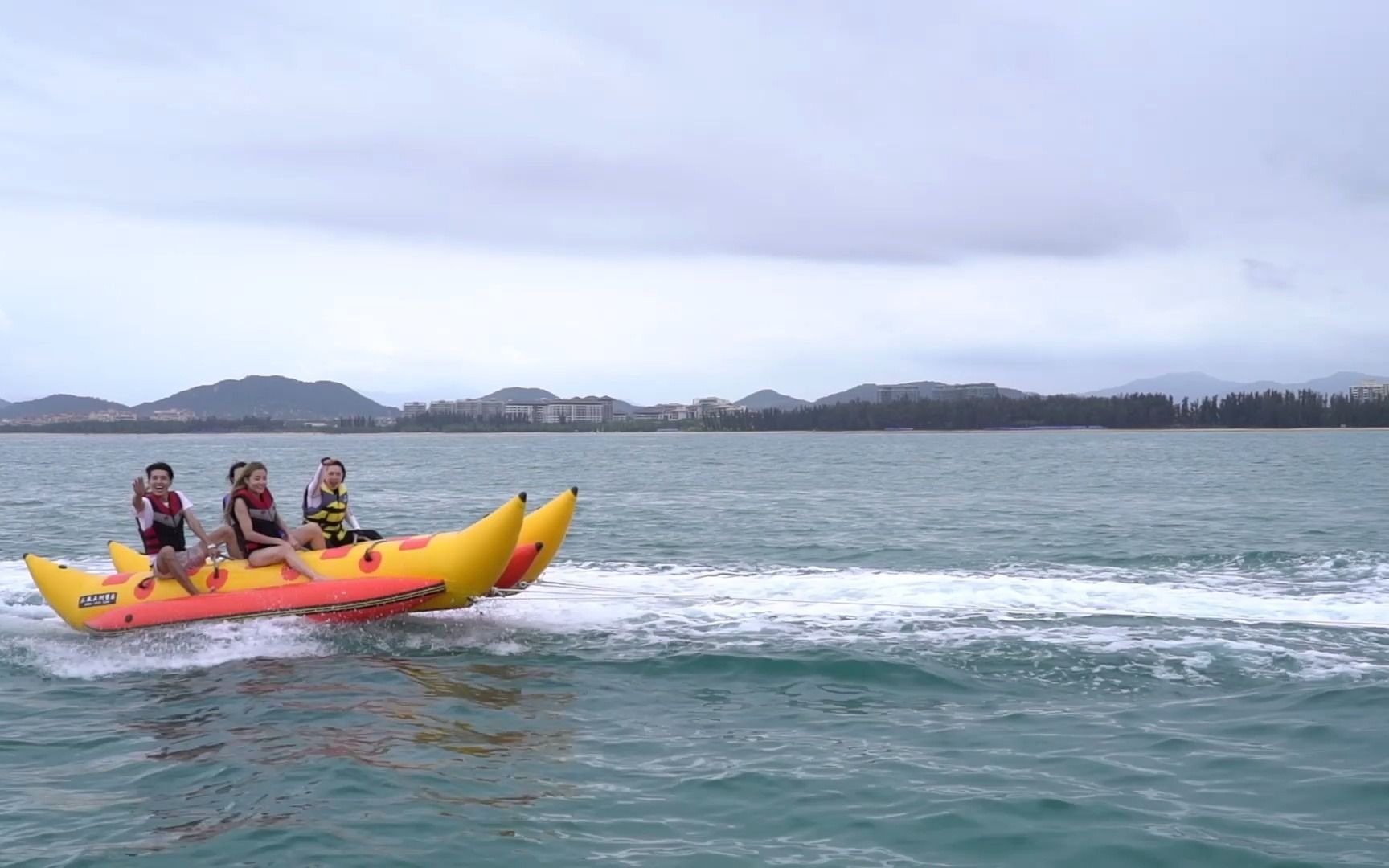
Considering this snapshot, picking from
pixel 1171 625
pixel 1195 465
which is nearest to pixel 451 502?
pixel 1171 625

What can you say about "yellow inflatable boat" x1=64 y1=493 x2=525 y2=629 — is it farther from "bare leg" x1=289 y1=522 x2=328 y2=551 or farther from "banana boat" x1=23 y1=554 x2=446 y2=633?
"bare leg" x1=289 y1=522 x2=328 y2=551

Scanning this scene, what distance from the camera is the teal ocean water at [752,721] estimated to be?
5.75 meters

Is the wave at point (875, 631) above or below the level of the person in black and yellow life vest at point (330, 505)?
below

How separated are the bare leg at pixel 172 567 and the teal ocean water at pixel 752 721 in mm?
414

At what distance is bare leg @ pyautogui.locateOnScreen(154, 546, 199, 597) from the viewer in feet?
32.8

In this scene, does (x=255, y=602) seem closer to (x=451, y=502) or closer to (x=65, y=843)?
(x=65, y=843)

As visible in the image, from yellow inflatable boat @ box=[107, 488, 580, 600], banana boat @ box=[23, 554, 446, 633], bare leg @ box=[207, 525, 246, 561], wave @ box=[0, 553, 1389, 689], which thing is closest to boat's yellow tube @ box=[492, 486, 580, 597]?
yellow inflatable boat @ box=[107, 488, 580, 600]

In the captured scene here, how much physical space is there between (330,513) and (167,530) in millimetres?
1371

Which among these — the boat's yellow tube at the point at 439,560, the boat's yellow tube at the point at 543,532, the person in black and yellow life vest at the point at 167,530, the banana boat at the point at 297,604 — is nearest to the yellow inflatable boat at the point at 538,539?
the boat's yellow tube at the point at 543,532

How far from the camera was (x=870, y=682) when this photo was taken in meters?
8.58

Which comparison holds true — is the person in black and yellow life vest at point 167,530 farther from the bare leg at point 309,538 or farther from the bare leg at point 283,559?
the bare leg at point 309,538

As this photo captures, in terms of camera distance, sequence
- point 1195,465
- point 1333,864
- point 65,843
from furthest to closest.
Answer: point 1195,465, point 65,843, point 1333,864

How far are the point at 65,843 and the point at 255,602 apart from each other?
4394 millimetres

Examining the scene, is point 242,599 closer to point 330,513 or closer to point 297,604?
point 297,604
